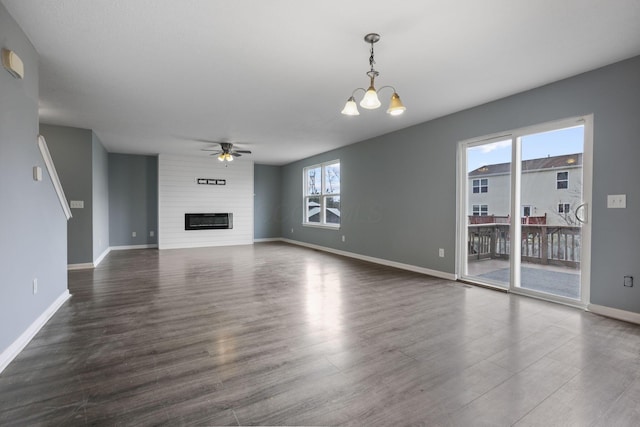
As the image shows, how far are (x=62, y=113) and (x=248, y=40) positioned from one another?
3.75 metres

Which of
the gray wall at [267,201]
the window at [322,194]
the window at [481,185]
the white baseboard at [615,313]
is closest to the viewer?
the white baseboard at [615,313]

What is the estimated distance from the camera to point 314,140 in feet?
20.6

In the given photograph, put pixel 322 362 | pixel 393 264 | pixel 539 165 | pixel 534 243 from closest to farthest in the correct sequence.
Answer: pixel 322 362
pixel 539 165
pixel 534 243
pixel 393 264

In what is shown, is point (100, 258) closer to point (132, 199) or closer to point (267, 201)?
point (132, 199)

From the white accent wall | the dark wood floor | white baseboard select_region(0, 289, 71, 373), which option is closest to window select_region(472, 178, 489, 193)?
the dark wood floor

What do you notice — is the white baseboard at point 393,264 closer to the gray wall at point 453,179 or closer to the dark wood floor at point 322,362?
the gray wall at point 453,179

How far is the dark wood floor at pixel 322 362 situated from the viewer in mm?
1601

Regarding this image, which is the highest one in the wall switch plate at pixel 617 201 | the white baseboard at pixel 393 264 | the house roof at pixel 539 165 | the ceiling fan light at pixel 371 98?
the ceiling fan light at pixel 371 98

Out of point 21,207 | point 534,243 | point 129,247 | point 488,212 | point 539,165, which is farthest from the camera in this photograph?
point 129,247

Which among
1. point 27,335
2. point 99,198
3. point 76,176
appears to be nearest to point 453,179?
point 27,335

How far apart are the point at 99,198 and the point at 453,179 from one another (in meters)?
6.66

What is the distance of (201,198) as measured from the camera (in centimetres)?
837

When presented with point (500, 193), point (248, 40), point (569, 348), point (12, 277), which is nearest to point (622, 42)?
point (500, 193)

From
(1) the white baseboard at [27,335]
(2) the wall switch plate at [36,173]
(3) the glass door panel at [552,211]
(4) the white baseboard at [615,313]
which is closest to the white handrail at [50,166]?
(2) the wall switch plate at [36,173]
